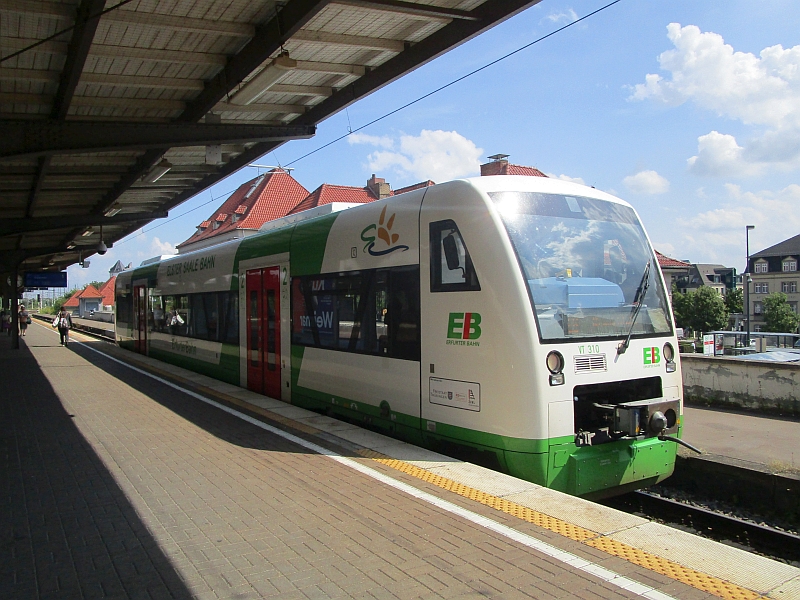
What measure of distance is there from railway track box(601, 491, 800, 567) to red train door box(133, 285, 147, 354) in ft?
53.0

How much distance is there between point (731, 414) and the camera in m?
10.2

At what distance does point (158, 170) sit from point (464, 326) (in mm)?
9009

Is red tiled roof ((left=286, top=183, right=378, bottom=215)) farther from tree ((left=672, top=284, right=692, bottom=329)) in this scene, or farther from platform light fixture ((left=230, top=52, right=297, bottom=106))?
tree ((left=672, top=284, right=692, bottom=329))

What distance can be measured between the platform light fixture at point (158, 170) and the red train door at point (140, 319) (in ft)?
21.9

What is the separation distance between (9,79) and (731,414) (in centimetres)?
1149

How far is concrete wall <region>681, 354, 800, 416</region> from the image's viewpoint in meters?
9.95

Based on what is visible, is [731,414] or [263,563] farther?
[731,414]

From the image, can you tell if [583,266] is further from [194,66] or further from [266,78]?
[194,66]

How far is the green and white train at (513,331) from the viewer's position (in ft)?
18.5

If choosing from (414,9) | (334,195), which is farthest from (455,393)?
(334,195)

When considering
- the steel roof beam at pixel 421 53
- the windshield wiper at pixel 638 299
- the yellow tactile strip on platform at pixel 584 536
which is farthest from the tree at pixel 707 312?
the yellow tactile strip on platform at pixel 584 536

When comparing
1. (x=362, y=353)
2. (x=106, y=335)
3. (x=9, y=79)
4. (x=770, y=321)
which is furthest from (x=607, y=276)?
(x=770, y=321)

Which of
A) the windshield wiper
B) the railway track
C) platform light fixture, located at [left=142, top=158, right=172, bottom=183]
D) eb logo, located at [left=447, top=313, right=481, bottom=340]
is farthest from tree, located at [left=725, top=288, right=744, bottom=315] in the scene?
eb logo, located at [left=447, top=313, right=481, bottom=340]

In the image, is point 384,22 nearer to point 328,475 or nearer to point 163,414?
point 328,475
